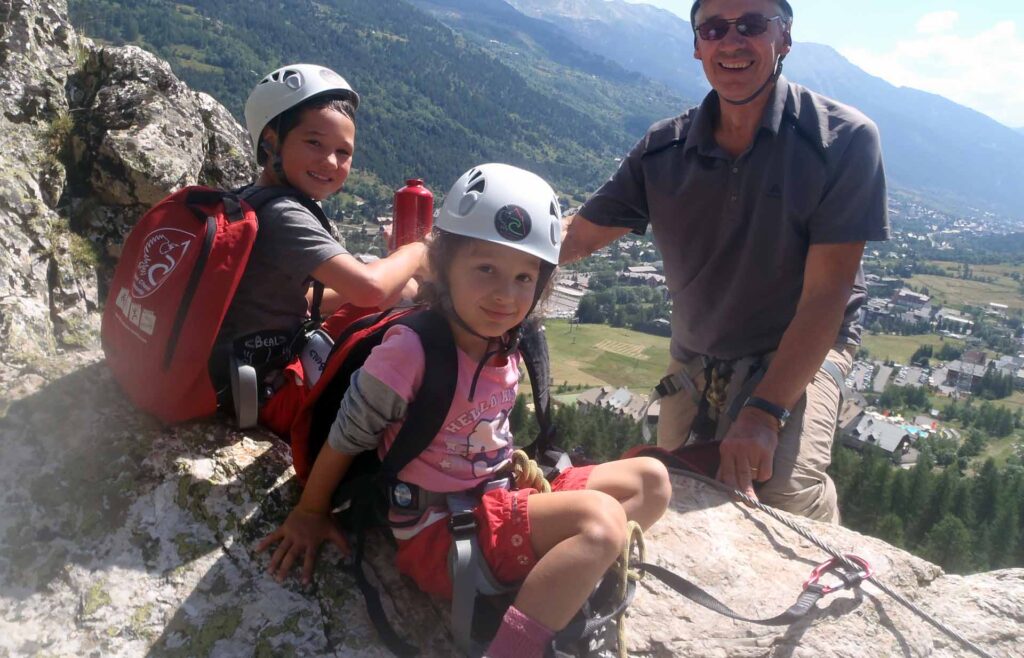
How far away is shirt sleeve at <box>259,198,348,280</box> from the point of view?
12.4 feet

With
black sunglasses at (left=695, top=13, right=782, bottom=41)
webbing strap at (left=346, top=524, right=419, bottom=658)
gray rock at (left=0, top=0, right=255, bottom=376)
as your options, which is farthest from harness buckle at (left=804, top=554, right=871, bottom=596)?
gray rock at (left=0, top=0, right=255, bottom=376)

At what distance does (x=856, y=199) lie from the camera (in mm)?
4414

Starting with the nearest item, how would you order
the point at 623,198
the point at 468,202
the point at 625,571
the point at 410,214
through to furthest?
the point at 625,571, the point at 468,202, the point at 410,214, the point at 623,198

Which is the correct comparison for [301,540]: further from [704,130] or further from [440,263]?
[704,130]

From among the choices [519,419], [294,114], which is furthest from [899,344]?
[294,114]

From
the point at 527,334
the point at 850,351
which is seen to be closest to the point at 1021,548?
the point at 850,351

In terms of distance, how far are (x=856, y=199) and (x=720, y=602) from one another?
8.87 feet

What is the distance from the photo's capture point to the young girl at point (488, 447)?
2.83 meters

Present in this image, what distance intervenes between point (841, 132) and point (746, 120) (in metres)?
0.63

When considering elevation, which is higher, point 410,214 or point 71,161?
point 410,214

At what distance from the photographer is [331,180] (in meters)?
4.15

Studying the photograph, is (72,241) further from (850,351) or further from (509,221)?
(850,351)

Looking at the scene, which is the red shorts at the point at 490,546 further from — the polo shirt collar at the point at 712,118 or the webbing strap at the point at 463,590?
the polo shirt collar at the point at 712,118

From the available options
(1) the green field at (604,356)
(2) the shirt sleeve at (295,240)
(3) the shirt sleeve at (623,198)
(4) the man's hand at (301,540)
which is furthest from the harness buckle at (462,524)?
(1) the green field at (604,356)
